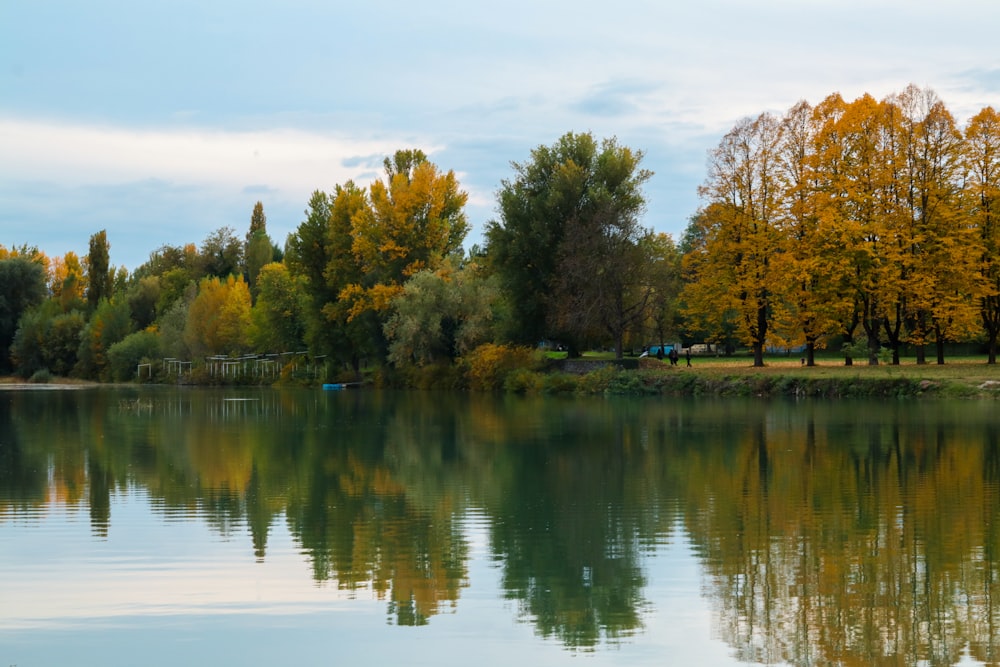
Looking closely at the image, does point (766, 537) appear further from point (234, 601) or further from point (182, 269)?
point (182, 269)

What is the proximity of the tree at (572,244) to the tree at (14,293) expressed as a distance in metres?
54.8

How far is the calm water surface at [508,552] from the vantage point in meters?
9.33

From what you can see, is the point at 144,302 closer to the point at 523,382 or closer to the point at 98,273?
the point at 98,273

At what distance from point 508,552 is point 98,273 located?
325 feet

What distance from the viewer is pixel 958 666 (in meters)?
8.51

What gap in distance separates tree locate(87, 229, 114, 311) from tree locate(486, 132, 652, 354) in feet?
178

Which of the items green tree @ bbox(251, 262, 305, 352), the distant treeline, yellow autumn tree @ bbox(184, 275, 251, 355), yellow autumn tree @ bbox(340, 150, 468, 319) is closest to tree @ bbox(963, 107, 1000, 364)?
the distant treeline

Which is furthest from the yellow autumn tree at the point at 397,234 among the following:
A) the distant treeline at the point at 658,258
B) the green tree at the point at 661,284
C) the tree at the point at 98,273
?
the tree at the point at 98,273

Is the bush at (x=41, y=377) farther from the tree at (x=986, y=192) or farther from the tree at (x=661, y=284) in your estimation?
the tree at (x=986, y=192)

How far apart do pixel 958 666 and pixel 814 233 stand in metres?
43.2

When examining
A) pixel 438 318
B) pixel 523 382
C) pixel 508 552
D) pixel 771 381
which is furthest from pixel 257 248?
pixel 508 552

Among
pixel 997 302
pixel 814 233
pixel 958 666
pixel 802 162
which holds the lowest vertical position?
pixel 958 666

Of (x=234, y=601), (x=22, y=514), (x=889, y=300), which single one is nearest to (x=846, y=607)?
(x=234, y=601)

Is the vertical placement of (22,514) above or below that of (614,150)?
below
